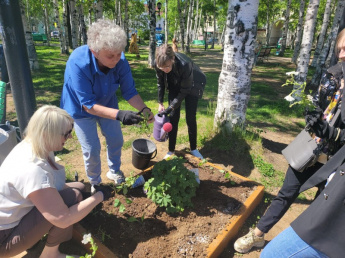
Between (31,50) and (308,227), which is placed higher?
(31,50)

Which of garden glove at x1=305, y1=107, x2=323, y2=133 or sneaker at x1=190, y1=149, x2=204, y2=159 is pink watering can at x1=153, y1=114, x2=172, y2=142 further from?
garden glove at x1=305, y1=107, x2=323, y2=133

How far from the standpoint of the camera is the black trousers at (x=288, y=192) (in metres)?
1.97

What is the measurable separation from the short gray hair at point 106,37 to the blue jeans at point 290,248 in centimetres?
188

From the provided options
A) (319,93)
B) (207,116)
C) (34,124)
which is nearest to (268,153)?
(207,116)

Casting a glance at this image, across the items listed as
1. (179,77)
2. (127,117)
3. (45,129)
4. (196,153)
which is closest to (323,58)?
(196,153)

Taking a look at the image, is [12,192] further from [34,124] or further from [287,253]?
[287,253]

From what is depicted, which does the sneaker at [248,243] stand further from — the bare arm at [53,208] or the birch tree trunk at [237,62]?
the birch tree trunk at [237,62]

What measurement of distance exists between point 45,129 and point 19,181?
37 cm

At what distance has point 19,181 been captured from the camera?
5.30 ft

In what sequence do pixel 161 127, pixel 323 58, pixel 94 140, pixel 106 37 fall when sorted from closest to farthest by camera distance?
1. pixel 106 37
2. pixel 94 140
3. pixel 161 127
4. pixel 323 58

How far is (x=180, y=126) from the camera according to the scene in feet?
16.9

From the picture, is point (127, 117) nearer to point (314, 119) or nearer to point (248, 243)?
point (314, 119)

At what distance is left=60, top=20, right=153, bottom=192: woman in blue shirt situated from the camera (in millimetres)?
2117

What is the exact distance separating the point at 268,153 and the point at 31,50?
9.21 m
